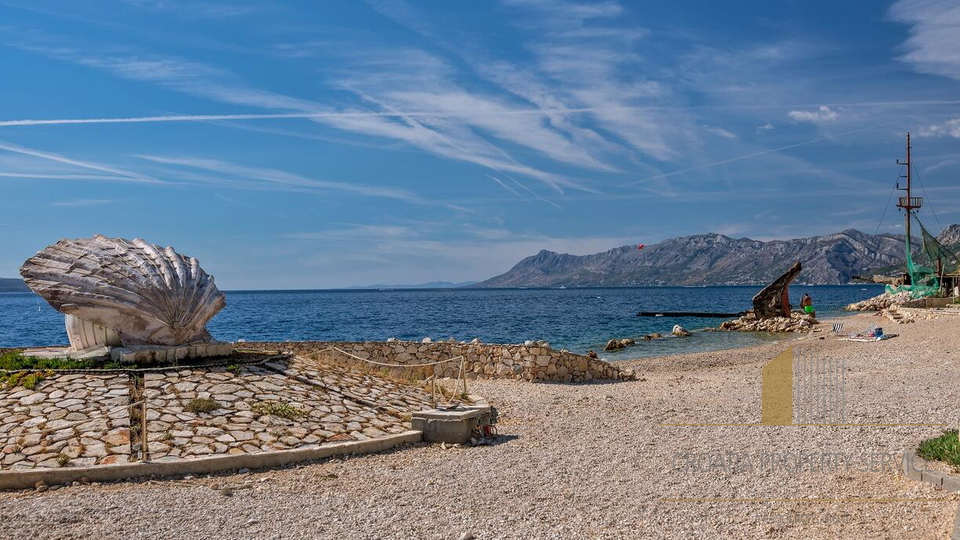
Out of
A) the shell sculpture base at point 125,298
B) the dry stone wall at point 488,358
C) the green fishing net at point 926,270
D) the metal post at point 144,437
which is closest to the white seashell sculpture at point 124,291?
the shell sculpture base at point 125,298

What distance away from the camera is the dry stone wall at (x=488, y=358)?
1947 centimetres

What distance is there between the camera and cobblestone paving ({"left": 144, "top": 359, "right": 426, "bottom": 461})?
977 cm

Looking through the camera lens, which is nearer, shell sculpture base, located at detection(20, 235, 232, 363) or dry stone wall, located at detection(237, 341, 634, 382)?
shell sculpture base, located at detection(20, 235, 232, 363)

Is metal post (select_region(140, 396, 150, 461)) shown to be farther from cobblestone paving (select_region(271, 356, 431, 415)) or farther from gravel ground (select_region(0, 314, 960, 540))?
cobblestone paving (select_region(271, 356, 431, 415))

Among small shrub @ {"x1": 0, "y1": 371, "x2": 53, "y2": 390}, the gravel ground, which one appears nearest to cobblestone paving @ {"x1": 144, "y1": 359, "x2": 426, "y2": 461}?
the gravel ground

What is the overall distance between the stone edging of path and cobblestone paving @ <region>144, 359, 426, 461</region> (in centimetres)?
703

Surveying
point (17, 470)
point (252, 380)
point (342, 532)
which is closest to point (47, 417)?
point (17, 470)

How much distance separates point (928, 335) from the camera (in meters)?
27.3

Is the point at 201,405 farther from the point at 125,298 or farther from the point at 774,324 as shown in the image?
the point at 774,324

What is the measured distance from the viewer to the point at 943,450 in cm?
811

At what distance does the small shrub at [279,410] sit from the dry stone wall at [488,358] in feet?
24.1

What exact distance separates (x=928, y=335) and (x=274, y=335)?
4480 centimetres

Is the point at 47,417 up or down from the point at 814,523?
up

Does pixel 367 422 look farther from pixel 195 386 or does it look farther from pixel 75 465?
pixel 75 465
